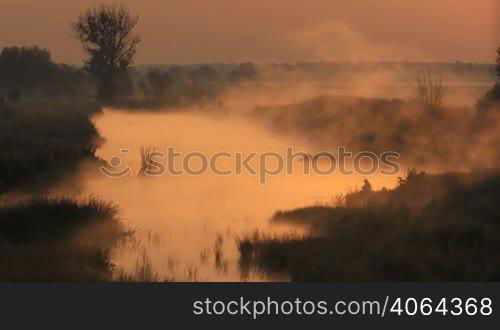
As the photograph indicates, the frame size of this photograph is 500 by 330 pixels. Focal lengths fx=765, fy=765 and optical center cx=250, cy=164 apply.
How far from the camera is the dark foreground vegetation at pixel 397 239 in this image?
23.2 ft

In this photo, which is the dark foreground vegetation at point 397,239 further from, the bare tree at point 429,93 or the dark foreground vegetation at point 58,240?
the bare tree at point 429,93

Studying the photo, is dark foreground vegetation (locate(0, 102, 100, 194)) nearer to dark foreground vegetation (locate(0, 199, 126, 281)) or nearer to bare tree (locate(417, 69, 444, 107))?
dark foreground vegetation (locate(0, 199, 126, 281))

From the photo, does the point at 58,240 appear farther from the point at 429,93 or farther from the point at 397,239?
the point at 429,93

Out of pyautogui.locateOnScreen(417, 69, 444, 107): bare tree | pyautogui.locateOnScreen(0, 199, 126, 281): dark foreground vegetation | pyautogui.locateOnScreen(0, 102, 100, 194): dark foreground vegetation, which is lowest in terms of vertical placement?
pyautogui.locateOnScreen(0, 199, 126, 281): dark foreground vegetation

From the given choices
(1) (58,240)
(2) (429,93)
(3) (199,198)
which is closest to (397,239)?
(3) (199,198)

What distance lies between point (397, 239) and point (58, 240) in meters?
3.43

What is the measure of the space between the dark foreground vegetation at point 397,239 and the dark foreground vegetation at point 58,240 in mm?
1514

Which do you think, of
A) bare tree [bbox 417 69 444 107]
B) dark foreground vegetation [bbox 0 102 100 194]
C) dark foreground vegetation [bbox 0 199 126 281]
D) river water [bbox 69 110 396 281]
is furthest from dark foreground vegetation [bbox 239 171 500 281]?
bare tree [bbox 417 69 444 107]

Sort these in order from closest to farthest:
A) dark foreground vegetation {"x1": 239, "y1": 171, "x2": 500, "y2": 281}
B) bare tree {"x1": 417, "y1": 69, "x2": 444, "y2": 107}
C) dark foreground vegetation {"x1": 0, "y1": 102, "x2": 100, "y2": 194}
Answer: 1. dark foreground vegetation {"x1": 239, "y1": 171, "x2": 500, "y2": 281}
2. dark foreground vegetation {"x1": 0, "y1": 102, "x2": 100, "y2": 194}
3. bare tree {"x1": 417, "y1": 69, "x2": 444, "y2": 107}

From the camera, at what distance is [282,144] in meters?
11.5

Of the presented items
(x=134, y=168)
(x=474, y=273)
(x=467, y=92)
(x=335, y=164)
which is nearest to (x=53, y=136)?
(x=134, y=168)

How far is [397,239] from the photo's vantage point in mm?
7645

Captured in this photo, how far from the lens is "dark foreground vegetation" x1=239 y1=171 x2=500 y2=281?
7062 millimetres

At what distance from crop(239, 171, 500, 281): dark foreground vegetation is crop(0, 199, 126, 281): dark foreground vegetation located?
1514 millimetres
